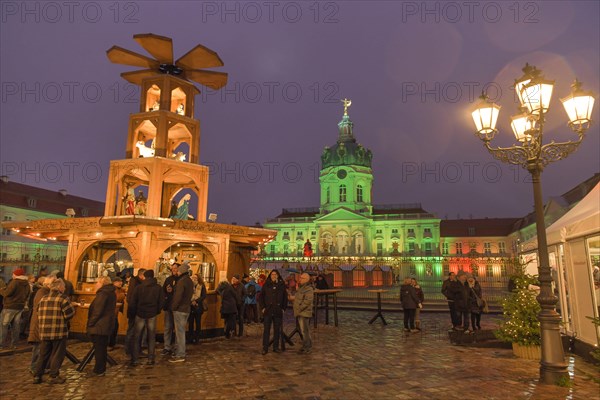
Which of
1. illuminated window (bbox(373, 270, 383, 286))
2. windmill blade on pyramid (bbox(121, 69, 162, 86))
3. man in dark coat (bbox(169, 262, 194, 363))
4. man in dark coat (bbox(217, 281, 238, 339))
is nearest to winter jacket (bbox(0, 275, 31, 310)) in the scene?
man in dark coat (bbox(169, 262, 194, 363))

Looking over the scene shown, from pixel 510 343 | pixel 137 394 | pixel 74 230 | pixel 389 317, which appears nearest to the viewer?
pixel 137 394

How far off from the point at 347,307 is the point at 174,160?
47.3 ft

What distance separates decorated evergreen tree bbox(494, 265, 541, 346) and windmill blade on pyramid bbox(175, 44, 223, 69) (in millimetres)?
11627

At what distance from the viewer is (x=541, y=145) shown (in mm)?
7691

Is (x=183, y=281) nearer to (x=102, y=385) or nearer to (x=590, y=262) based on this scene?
(x=102, y=385)

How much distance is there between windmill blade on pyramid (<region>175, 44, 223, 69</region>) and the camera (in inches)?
517

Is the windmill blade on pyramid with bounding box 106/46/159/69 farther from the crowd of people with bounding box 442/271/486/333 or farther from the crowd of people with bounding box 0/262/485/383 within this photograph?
the crowd of people with bounding box 442/271/486/333

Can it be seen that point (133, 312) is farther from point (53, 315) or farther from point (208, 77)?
point (208, 77)

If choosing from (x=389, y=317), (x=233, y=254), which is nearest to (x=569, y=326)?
(x=389, y=317)

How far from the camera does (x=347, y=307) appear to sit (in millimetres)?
22641

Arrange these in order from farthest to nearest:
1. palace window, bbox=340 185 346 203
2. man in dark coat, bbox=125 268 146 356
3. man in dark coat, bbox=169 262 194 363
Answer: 1. palace window, bbox=340 185 346 203
2. man in dark coat, bbox=169 262 194 363
3. man in dark coat, bbox=125 268 146 356

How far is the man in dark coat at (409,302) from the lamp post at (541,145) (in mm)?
6262

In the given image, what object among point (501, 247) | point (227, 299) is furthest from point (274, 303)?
point (501, 247)

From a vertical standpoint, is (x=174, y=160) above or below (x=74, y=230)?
above
